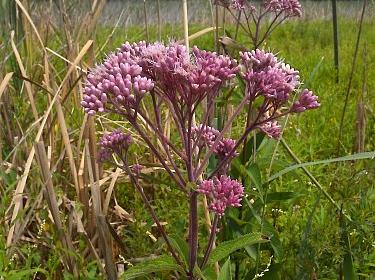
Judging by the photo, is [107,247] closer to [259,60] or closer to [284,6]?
[259,60]

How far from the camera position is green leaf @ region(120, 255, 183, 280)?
1005 millimetres

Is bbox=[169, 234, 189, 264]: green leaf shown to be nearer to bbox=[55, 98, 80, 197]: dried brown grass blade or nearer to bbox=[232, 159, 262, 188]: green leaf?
bbox=[232, 159, 262, 188]: green leaf

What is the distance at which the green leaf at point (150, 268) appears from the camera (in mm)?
1005

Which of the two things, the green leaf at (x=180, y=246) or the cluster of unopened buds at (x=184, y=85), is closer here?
the cluster of unopened buds at (x=184, y=85)

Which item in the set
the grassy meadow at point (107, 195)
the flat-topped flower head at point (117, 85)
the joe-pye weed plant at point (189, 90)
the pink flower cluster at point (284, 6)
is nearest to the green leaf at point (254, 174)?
the grassy meadow at point (107, 195)

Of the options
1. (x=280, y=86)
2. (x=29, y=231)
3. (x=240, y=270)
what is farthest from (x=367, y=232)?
(x=29, y=231)

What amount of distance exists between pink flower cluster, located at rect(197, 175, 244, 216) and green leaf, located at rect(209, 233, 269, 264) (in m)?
0.05

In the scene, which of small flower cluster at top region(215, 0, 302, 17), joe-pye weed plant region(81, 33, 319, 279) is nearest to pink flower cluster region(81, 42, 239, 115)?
joe-pye weed plant region(81, 33, 319, 279)

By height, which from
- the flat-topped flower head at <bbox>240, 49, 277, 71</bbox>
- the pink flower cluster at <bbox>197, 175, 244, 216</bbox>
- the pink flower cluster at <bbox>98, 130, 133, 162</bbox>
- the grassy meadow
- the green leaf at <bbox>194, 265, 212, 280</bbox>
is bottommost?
the grassy meadow

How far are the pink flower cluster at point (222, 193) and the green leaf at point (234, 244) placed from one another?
0.05 meters

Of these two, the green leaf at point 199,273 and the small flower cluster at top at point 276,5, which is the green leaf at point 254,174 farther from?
the small flower cluster at top at point 276,5

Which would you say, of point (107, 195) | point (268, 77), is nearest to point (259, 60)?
point (268, 77)

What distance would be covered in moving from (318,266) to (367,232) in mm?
111

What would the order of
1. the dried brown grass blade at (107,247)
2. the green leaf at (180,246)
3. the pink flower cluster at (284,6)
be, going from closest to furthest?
the green leaf at (180,246), the dried brown grass blade at (107,247), the pink flower cluster at (284,6)
